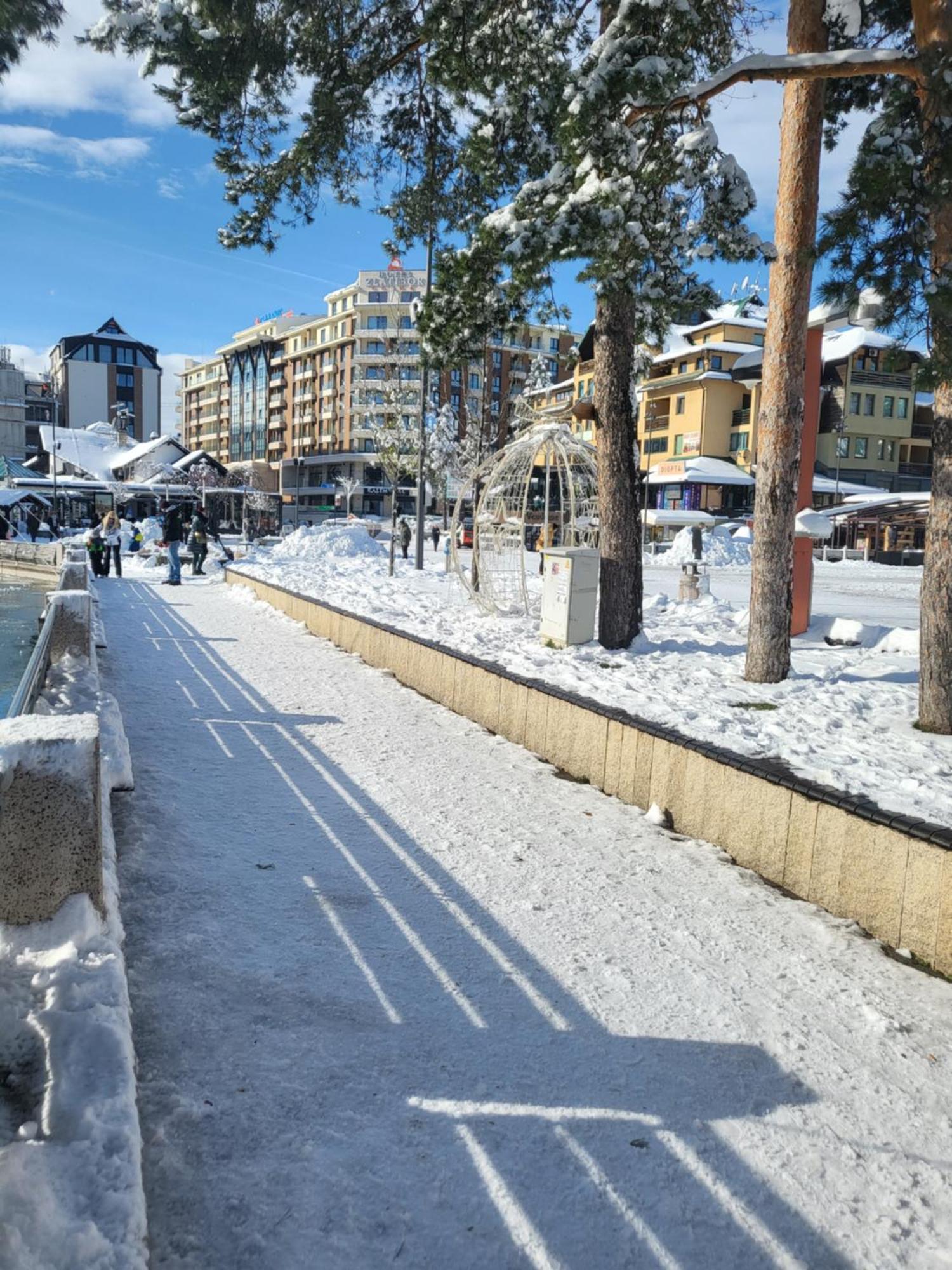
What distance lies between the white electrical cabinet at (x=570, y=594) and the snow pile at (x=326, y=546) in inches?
581

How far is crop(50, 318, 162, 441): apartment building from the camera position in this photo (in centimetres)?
8538

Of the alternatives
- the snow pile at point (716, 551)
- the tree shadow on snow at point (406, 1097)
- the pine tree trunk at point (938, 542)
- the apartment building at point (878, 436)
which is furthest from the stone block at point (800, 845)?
the apartment building at point (878, 436)

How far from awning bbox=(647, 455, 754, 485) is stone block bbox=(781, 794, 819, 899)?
3917cm

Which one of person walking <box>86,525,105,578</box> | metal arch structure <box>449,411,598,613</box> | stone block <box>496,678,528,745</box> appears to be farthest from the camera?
person walking <box>86,525,105,578</box>

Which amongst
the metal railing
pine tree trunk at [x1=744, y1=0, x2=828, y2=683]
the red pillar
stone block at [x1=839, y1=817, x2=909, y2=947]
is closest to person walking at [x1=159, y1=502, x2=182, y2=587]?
the metal railing

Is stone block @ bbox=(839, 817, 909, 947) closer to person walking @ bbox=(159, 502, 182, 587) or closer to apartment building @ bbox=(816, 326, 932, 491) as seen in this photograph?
person walking @ bbox=(159, 502, 182, 587)

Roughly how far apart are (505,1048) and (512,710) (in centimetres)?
411

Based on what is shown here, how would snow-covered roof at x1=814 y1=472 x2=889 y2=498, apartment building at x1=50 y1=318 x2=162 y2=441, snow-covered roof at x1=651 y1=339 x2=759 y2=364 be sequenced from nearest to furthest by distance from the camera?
snow-covered roof at x1=814 y1=472 x2=889 y2=498 → snow-covered roof at x1=651 y1=339 x2=759 y2=364 → apartment building at x1=50 y1=318 x2=162 y2=441

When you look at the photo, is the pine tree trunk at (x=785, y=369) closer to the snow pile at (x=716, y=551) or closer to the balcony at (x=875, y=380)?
the snow pile at (x=716, y=551)

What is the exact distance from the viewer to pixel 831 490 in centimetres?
4291

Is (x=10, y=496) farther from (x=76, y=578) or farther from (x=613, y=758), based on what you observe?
(x=613, y=758)

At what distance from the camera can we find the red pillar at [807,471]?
10422mm

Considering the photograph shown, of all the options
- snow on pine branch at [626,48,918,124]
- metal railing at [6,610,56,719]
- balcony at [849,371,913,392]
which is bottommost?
metal railing at [6,610,56,719]

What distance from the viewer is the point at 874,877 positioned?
3.82 metres
